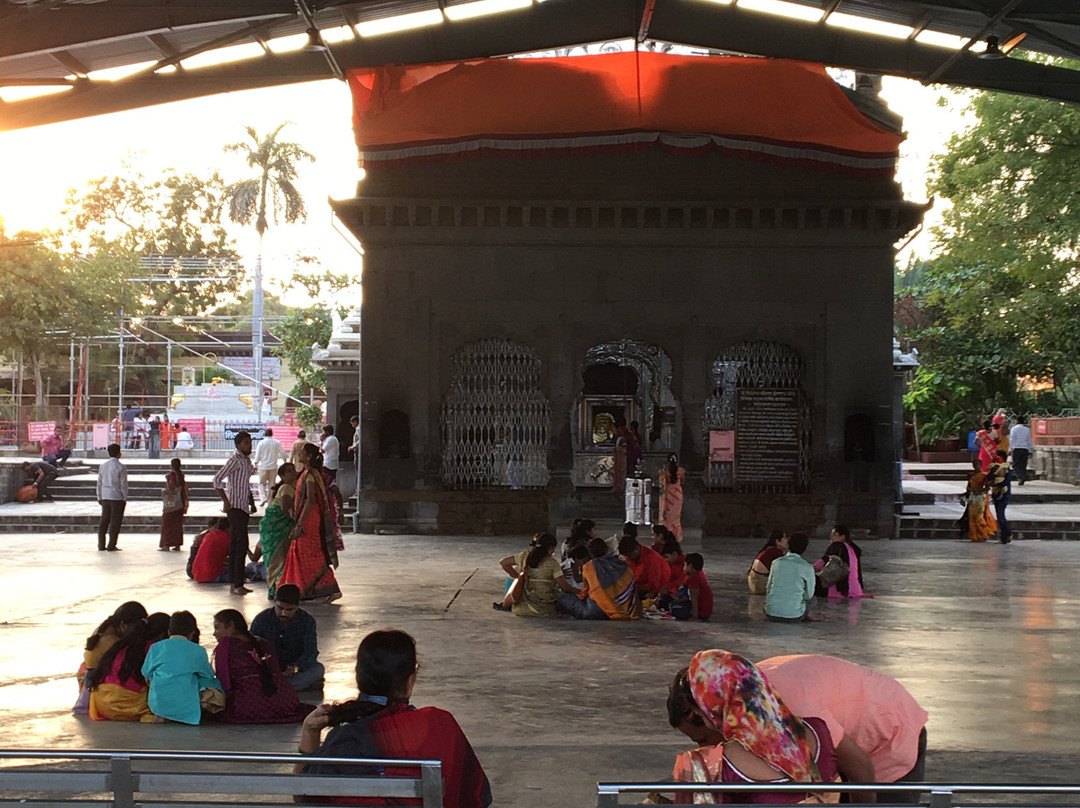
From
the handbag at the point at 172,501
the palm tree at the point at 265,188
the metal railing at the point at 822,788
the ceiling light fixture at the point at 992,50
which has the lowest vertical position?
the metal railing at the point at 822,788

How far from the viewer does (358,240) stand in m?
22.2

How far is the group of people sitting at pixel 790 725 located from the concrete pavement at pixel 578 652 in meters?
2.05

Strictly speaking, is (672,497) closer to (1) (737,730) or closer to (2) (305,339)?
(1) (737,730)

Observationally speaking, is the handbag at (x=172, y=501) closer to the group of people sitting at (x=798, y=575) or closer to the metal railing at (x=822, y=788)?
the group of people sitting at (x=798, y=575)

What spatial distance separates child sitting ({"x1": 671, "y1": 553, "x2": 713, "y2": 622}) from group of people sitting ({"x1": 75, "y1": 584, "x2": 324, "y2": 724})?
5.08 metres

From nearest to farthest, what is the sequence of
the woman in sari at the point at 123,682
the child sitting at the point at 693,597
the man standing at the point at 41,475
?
1. the woman in sari at the point at 123,682
2. the child sitting at the point at 693,597
3. the man standing at the point at 41,475

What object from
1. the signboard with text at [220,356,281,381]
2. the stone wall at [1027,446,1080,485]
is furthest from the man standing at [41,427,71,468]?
the stone wall at [1027,446,1080,485]

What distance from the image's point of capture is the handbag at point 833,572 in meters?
14.1

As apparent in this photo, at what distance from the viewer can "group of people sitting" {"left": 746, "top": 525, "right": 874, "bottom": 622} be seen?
481 inches

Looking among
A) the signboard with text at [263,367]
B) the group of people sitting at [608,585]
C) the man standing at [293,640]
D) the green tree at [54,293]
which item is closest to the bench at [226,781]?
the man standing at [293,640]

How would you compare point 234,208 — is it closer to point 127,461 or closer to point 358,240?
point 127,461

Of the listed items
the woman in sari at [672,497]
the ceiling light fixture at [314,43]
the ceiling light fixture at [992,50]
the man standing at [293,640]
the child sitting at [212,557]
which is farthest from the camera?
the woman in sari at [672,497]

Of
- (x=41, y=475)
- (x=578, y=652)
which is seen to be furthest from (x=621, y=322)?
(x=41, y=475)

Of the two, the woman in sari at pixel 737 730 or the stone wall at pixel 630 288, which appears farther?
→ the stone wall at pixel 630 288
